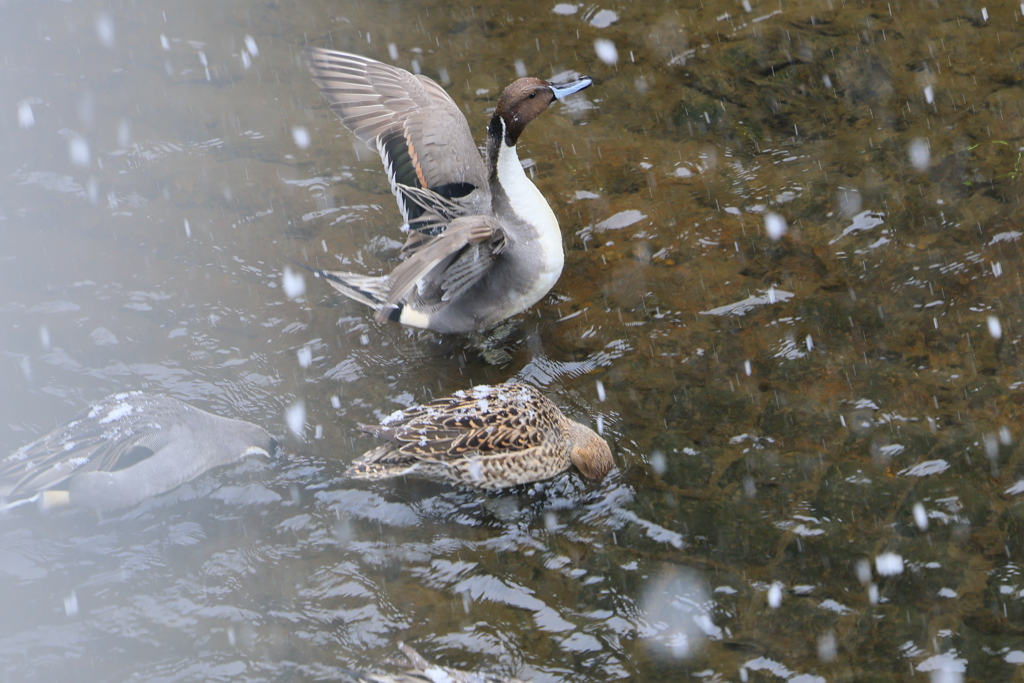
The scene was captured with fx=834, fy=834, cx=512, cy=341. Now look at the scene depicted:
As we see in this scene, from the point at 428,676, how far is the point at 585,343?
2018 millimetres

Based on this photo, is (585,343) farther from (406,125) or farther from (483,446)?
(406,125)

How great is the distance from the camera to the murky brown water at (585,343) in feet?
10.7

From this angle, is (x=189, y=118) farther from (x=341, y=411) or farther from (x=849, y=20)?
(x=849, y=20)

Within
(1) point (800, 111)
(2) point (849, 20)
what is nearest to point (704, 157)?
(1) point (800, 111)

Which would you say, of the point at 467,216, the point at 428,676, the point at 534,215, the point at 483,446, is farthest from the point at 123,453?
the point at 534,215

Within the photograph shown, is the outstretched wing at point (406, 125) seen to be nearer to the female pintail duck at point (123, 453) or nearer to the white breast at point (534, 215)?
the white breast at point (534, 215)

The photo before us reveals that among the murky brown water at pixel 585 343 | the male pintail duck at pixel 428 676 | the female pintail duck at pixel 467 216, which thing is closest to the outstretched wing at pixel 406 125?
the female pintail duck at pixel 467 216

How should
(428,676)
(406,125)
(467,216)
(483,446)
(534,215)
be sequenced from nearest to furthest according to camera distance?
1. (428,676)
2. (483,446)
3. (467,216)
4. (534,215)
5. (406,125)

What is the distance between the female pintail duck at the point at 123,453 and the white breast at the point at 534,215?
1.63 meters

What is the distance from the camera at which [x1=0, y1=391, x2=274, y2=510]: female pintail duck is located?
147 inches

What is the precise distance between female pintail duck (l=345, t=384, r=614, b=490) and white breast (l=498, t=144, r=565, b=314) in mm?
801

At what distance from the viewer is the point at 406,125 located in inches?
196

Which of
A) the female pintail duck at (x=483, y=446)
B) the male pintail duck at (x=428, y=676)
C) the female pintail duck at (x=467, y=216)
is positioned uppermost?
the female pintail duck at (x=467, y=216)

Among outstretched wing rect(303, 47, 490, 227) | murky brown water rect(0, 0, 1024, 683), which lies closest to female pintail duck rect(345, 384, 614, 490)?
murky brown water rect(0, 0, 1024, 683)
